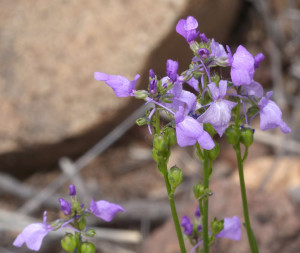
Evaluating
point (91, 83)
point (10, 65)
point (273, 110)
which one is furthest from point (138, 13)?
point (273, 110)

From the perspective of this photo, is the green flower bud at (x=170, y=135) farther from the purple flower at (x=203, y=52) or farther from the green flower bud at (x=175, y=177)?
the purple flower at (x=203, y=52)

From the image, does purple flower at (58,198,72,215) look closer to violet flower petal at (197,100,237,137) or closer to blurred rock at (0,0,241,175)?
violet flower petal at (197,100,237,137)

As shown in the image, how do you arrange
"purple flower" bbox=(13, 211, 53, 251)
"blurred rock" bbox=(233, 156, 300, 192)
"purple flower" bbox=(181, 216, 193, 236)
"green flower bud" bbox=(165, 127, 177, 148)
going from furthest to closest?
1. "blurred rock" bbox=(233, 156, 300, 192)
2. "purple flower" bbox=(181, 216, 193, 236)
3. "purple flower" bbox=(13, 211, 53, 251)
4. "green flower bud" bbox=(165, 127, 177, 148)

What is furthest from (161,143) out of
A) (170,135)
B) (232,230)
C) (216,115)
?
(232,230)

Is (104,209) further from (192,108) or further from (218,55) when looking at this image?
(218,55)

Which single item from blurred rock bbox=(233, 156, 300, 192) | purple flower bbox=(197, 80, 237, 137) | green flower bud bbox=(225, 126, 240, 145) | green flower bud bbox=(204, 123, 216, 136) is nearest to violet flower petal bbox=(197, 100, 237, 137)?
purple flower bbox=(197, 80, 237, 137)

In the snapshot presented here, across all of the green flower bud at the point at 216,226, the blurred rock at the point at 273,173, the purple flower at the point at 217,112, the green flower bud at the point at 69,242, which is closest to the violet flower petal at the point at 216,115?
the purple flower at the point at 217,112
